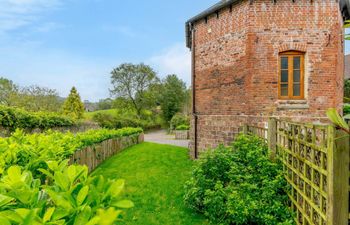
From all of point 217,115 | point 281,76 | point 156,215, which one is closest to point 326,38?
point 281,76

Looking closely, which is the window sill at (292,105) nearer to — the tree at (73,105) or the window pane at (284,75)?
the window pane at (284,75)

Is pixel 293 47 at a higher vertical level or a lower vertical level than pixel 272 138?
higher

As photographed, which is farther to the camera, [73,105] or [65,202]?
[73,105]

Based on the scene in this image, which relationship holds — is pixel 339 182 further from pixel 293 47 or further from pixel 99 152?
pixel 99 152

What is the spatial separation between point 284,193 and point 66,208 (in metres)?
4.90

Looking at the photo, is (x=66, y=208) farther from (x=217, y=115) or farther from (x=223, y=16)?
(x=223, y=16)

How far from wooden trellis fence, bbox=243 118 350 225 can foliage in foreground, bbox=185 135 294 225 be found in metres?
0.29

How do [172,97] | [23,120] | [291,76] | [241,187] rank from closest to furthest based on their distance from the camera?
[241,187] < [291,76] < [23,120] < [172,97]

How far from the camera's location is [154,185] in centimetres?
765

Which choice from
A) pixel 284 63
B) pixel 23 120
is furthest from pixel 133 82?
pixel 284 63

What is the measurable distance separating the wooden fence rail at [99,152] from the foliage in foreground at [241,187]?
3766 mm

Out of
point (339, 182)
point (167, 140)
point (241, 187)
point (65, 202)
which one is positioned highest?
point (65, 202)

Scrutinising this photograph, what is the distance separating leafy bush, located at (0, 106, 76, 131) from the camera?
11289mm

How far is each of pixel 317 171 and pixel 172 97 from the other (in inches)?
1400
